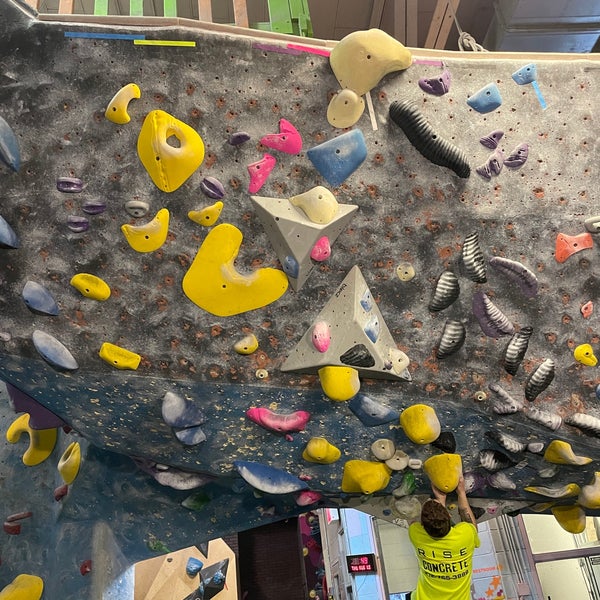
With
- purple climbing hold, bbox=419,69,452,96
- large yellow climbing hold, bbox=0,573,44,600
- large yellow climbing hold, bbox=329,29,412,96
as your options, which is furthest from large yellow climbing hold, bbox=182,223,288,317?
large yellow climbing hold, bbox=0,573,44,600

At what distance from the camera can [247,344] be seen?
6.68 feet

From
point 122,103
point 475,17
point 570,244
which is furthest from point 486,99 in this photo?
point 475,17

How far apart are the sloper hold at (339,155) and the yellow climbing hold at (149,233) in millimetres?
503

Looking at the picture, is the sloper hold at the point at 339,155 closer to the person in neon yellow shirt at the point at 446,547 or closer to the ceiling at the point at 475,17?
the person in neon yellow shirt at the point at 446,547

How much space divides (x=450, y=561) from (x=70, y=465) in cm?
178

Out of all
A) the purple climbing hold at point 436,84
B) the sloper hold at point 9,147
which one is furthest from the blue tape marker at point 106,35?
the purple climbing hold at point 436,84

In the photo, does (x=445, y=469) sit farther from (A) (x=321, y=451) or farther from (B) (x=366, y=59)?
(B) (x=366, y=59)

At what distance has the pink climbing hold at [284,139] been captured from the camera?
1.88 m

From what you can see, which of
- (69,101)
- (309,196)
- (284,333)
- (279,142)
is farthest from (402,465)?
(69,101)

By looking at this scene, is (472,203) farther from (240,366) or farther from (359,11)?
(359,11)

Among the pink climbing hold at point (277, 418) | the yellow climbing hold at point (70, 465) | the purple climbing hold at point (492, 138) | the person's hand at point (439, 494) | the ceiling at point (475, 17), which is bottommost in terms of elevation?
the person's hand at point (439, 494)

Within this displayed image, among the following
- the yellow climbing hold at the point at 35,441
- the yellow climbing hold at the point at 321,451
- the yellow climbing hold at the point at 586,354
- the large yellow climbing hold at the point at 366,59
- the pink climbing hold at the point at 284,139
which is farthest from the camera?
the yellow climbing hold at the point at 35,441

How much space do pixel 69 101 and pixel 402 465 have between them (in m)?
1.72

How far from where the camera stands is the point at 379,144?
193cm
